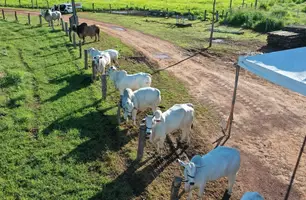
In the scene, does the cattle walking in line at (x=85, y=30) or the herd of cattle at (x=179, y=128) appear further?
the cattle walking in line at (x=85, y=30)

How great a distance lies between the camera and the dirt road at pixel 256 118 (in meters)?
9.00

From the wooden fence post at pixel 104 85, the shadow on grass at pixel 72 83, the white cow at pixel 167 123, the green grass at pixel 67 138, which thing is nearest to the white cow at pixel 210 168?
the green grass at pixel 67 138

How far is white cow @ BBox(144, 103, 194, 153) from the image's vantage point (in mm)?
8868

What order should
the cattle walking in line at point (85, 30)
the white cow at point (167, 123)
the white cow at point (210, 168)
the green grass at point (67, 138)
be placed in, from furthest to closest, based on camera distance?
the cattle walking in line at point (85, 30) → the white cow at point (167, 123) → the green grass at point (67, 138) → the white cow at point (210, 168)

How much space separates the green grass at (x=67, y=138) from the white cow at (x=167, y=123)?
739mm

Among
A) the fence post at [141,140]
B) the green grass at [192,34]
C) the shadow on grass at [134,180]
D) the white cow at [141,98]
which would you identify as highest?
the green grass at [192,34]

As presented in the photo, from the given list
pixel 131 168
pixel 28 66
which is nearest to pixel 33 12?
pixel 28 66

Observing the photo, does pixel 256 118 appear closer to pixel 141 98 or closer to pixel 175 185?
pixel 141 98

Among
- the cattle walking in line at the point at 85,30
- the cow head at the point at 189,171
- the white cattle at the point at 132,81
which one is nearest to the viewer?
the cow head at the point at 189,171

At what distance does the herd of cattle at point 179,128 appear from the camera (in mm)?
7219

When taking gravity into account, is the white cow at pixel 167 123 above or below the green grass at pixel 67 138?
above

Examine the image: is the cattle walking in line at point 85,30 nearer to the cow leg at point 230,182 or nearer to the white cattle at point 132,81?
the white cattle at point 132,81

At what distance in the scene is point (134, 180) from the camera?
859 centimetres

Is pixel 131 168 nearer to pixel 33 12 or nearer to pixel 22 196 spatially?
pixel 22 196
